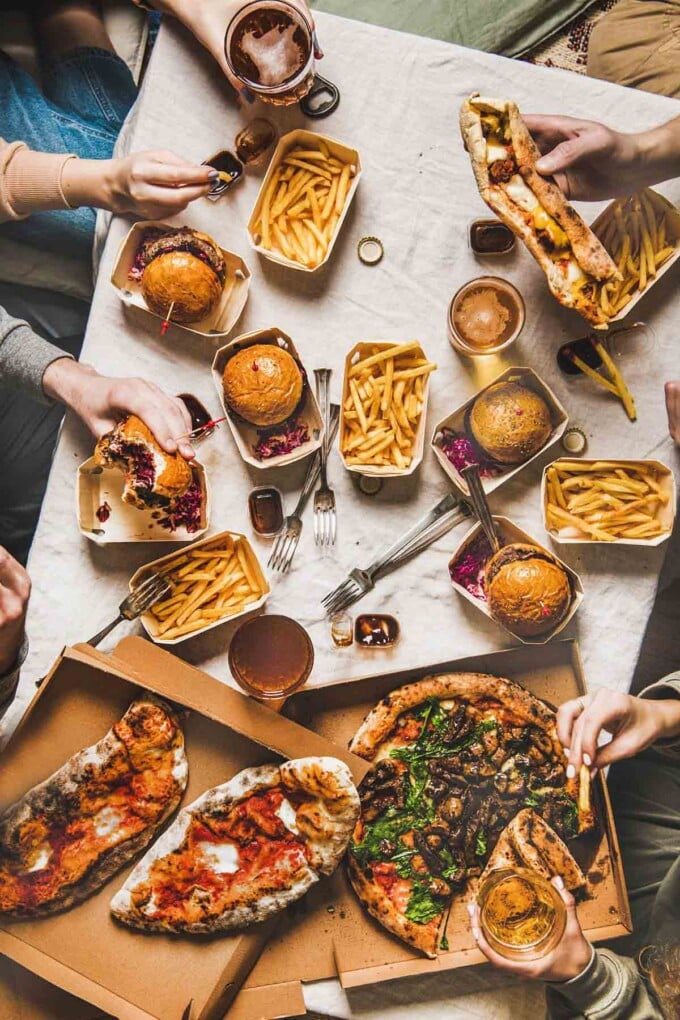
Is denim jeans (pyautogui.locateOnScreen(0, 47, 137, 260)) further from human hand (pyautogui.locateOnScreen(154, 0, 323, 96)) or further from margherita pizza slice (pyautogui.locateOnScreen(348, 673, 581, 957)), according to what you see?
margherita pizza slice (pyautogui.locateOnScreen(348, 673, 581, 957))

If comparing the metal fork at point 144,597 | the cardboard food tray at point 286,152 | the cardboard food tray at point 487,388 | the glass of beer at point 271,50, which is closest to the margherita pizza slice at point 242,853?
the metal fork at point 144,597

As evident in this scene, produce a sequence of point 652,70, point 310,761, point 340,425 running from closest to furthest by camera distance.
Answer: point 310,761 < point 340,425 < point 652,70

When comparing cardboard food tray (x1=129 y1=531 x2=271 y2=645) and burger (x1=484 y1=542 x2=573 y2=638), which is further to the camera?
cardboard food tray (x1=129 y1=531 x2=271 y2=645)

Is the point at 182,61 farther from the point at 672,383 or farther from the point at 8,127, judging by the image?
the point at 672,383

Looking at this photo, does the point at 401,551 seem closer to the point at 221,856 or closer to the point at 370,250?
the point at 370,250

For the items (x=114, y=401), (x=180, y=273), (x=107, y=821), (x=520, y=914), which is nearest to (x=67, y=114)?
(x=180, y=273)

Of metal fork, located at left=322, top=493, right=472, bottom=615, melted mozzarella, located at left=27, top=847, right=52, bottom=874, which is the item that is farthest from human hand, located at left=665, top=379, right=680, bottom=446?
melted mozzarella, located at left=27, top=847, right=52, bottom=874

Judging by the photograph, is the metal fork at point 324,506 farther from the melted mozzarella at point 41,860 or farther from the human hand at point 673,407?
the melted mozzarella at point 41,860

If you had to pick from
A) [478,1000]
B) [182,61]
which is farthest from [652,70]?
[478,1000]
